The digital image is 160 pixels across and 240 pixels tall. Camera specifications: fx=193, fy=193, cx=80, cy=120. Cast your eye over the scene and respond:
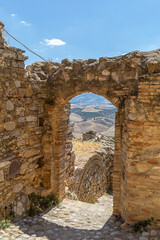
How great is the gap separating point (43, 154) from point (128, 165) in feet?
8.96

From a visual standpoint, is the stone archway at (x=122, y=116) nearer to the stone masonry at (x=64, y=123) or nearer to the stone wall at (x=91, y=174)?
the stone masonry at (x=64, y=123)

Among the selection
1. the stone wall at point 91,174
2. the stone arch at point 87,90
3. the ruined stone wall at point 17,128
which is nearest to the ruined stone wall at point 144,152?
the stone arch at point 87,90

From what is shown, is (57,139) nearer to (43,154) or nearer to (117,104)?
(43,154)

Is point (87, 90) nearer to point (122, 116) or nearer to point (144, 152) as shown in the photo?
point (122, 116)

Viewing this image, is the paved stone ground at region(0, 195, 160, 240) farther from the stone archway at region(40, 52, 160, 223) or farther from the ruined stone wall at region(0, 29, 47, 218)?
the ruined stone wall at region(0, 29, 47, 218)

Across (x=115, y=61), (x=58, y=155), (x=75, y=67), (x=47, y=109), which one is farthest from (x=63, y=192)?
(x=115, y=61)

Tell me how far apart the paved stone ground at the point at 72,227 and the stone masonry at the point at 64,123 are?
1.19 ft

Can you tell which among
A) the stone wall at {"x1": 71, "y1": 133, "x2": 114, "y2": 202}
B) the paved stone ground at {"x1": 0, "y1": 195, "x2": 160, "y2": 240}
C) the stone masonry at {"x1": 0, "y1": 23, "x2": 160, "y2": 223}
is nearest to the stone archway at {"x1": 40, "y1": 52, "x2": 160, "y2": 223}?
the stone masonry at {"x1": 0, "y1": 23, "x2": 160, "y2": 223}

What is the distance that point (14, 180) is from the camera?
4.72 m

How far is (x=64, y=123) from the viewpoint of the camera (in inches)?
237

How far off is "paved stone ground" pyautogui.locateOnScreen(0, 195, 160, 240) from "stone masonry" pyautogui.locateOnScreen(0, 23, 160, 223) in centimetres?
36

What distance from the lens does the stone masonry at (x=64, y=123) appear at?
396cm

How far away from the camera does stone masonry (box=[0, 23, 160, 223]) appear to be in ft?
13.0

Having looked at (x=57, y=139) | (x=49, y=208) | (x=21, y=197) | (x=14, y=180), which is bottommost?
(x=49, y=208)
